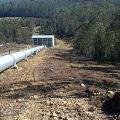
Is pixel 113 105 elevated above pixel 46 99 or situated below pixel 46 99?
above

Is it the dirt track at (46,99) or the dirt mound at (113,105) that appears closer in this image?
the dirt track at (46,99)

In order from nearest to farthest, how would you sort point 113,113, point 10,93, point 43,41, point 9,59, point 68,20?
point 113,113, point 10,93, point 9,59, point 43,41, point 68,20

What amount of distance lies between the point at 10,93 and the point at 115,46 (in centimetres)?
4811

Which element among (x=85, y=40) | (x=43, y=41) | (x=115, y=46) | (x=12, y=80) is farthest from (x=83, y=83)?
(x=43, y=41)

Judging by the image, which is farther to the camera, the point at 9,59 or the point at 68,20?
the point at 68,20

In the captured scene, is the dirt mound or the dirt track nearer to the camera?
the dirt track

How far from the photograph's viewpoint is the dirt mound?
1877 centimetres

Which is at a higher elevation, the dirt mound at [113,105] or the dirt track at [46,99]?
the dirt mound at [113,105]

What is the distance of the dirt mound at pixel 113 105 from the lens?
1877cm

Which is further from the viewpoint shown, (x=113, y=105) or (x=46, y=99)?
(x=46, y=99)

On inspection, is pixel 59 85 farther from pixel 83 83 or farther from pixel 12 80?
pixel 12 80

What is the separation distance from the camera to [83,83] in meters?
30.1

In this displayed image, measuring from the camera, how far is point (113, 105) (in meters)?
19.1

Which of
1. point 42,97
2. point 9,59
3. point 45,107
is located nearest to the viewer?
point 45,107
